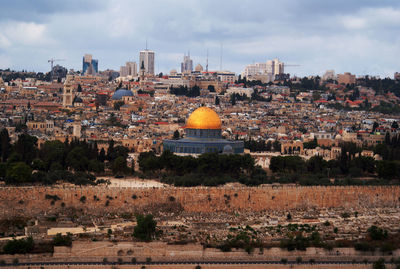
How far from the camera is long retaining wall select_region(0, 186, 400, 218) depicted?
54812 mm

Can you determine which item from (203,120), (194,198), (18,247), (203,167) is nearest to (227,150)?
(203,120)

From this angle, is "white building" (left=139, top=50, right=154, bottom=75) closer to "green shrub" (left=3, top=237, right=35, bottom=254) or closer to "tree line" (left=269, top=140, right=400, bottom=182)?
"tree line" (left=269, top=140, right=400, bottom=182)

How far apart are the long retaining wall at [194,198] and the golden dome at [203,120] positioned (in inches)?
686

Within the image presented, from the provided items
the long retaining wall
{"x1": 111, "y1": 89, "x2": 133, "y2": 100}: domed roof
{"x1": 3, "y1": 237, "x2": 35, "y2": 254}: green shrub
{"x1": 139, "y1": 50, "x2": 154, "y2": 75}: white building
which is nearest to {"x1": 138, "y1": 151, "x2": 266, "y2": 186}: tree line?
the long retaining wall

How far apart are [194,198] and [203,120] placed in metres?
19.8

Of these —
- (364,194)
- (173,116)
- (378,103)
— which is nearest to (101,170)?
(364,194)

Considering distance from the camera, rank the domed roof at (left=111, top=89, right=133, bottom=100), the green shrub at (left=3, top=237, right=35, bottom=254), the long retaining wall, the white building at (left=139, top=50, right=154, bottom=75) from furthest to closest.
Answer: the white building at (left=139, top=50, right=154, bottom=75) → the domed roof at (left=111, top=89, right=133, bottom=100) → the long retaining wall → the green shrub at (left=3, top=237, right=35, bottom=254)

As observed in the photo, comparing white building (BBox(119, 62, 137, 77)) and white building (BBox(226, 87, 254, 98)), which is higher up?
white building (BBox(119, 62, 137, 77))

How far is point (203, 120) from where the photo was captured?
252 ft

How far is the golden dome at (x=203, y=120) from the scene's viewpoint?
251ft

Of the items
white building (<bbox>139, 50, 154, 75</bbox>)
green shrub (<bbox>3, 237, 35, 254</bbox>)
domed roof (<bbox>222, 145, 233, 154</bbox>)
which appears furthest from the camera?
white building (<bbox>139, 50, 154, 75</bbox>)

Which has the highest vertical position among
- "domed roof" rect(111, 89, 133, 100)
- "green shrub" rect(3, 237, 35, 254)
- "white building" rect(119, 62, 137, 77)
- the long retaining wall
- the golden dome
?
"white building" rect(119, 62, 137, 77)

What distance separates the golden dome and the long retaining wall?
1744cm

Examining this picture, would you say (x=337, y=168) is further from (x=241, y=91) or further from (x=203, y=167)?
(x=241, y=91)
